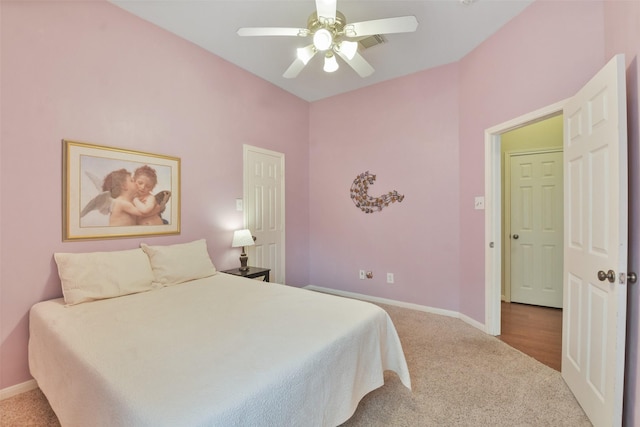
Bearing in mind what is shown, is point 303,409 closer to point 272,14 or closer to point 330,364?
point 330,364

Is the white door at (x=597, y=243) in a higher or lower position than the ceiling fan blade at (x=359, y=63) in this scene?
lower

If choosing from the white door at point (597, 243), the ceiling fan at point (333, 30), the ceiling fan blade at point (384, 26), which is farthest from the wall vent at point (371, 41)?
the white door at point (597, 243)

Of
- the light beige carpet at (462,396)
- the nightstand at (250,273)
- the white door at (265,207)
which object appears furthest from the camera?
the white door at (265,207)

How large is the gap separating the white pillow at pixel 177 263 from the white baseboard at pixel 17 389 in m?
0.98

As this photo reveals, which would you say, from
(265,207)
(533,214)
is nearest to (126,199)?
(265,207)

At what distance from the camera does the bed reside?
976 mm

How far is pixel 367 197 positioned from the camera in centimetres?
385

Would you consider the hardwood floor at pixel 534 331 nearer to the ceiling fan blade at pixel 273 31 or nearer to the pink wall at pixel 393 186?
the pink wall at pixel 393 186

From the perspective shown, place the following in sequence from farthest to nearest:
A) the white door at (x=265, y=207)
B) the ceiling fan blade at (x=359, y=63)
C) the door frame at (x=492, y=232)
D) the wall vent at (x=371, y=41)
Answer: the white door at (x=265, y=207) → the door frame at (x=492, y=232) → the wall vent at (x=371, y=41) → the ceiling fan blade at (x=359, y=63)

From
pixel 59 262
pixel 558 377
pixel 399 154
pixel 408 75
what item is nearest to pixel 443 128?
pixel 399 154

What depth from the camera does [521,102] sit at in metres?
2.43

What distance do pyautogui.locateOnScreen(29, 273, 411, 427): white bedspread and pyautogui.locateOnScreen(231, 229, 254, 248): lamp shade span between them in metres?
0.98

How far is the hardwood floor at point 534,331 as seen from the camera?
2.45 m

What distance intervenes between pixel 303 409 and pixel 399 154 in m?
3.09
